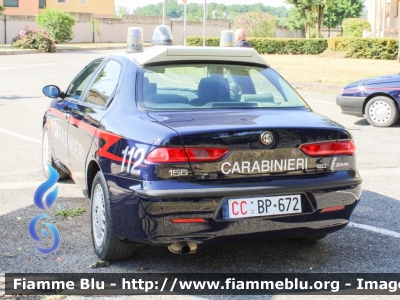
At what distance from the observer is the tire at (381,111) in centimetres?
1108

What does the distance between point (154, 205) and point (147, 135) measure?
1.52ft

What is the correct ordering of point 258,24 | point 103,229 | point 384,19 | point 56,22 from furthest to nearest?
point 56,22 → point 258,24 → point 384,19 → point 103,229

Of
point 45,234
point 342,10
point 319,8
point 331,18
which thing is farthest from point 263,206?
point 342,10

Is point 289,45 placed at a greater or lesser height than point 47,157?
greater

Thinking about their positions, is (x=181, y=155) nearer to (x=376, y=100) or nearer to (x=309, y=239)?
(x=309, y=239)

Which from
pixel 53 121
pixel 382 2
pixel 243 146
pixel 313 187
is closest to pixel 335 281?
pixel 313 187

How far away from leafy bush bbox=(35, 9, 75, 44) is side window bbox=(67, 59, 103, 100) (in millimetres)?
41164

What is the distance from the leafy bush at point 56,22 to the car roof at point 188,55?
42443mm

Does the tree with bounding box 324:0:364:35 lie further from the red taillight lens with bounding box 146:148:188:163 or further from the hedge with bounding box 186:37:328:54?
the red taillight lens with bounding box 146:148:188:163

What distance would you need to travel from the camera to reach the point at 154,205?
3.84 m

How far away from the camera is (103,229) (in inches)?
174

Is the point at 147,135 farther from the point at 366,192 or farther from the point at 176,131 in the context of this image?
the point at 366,192

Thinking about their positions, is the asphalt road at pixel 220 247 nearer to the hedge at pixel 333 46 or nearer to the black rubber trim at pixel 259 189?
the black rubber trim at pixel 259 189

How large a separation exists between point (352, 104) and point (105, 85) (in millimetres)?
7233
